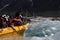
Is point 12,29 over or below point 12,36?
over

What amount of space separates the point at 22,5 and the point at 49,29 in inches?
668

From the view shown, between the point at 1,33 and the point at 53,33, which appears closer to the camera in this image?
the point at 1,33

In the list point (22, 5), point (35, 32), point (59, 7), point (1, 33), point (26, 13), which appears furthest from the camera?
point (59, 7)

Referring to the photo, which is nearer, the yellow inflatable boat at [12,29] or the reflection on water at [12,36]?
the reflection on water at [12,36]

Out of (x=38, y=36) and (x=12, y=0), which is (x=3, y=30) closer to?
(x=38, y=36)

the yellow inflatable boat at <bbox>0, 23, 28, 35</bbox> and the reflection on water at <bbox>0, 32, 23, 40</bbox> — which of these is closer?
the reflection on water at <bbox>0, 32, 23, 40</bbox>

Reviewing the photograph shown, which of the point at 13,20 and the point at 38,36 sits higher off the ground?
the point at 13,20

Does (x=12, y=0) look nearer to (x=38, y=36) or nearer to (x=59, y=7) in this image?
(x=59, y=7)

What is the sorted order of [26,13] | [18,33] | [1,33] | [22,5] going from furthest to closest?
[22,5] → [26,13] → [18,33] → [1,33]

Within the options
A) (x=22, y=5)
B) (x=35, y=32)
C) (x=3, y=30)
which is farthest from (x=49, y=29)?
(x=22, y=5)

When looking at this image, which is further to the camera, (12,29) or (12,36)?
(12,29)

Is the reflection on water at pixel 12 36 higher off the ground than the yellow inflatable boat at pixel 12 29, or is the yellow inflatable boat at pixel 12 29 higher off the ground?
the yellow inflatable boat at pixel 12 29

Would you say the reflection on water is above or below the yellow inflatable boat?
below

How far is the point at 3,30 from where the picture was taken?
24000 millimetres
